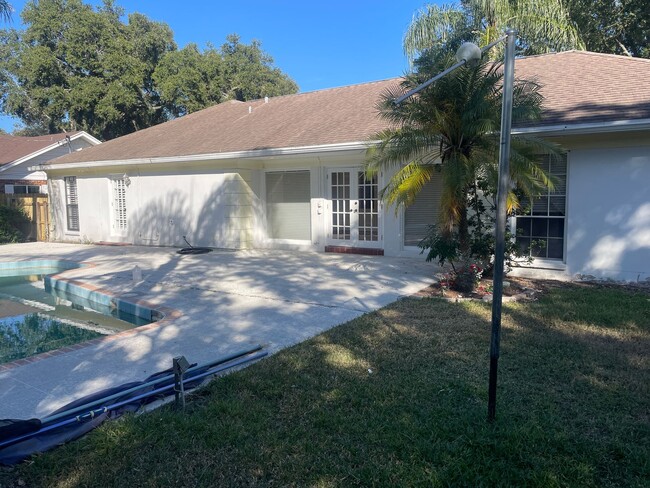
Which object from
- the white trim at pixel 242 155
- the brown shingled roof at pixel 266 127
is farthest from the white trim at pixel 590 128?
the brown shingled roof at pixel 266 127

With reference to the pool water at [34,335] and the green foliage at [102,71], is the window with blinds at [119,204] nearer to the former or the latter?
Result: the pool water at [34,335]

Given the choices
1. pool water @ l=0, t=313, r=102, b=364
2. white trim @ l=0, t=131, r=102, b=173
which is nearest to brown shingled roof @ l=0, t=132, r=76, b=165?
white trim @ l=0, t=131, r=102, b=173

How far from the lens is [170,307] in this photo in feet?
23.9

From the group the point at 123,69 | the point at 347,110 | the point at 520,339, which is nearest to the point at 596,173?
the point at 520,339

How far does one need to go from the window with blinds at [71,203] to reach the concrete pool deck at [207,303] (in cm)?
411

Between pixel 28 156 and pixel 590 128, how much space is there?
87.8ft

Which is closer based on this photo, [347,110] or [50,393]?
[50,393]

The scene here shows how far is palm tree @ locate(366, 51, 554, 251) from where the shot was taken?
283 inches

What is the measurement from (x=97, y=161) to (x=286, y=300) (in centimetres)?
1100

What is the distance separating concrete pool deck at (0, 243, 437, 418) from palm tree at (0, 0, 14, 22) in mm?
5154

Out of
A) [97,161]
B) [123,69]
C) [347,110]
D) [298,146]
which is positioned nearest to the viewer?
[298,146]

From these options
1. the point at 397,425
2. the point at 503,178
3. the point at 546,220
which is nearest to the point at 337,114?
the point at 546,220

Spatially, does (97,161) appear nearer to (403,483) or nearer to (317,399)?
(317,399)

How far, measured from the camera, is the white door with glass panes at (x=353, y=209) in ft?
40.1
